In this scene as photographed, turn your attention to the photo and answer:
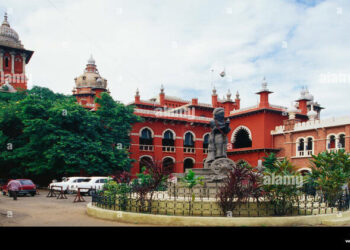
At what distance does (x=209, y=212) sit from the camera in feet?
30.9

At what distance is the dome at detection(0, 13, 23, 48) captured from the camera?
3772cm

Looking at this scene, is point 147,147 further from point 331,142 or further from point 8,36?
point 8,36

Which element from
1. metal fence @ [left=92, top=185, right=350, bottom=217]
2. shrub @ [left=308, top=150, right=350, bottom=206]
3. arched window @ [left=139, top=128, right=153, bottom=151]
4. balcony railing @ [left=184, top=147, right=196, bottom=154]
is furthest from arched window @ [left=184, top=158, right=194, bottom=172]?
metal fence @ [left=92, top=185, right=350, bottom=217]

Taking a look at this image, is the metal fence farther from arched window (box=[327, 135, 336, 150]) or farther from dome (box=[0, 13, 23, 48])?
dome (box=[0, 13, 23, 48])

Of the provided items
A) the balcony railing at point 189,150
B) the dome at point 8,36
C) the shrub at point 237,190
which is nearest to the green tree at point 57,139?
the balcony railing at point 189,150

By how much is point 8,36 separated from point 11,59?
10.9ft

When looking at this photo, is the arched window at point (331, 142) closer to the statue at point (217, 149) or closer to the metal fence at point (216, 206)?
the statue at point (217, 149)

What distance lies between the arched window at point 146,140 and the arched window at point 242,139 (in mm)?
8950

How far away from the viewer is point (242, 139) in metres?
34.4

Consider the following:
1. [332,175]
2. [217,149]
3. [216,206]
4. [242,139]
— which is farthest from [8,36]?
[332,175]

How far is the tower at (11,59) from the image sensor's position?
36.9 meters

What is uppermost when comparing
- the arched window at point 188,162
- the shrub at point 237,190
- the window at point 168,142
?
the window at point 168,142

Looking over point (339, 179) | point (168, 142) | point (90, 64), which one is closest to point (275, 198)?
point (339, 179)
